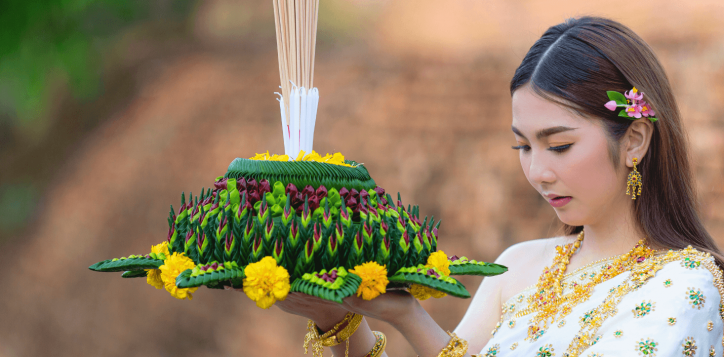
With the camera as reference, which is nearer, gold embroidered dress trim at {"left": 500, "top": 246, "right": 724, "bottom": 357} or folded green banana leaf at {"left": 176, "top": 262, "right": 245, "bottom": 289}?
folded green banana leaf at {"left": 176, "top": 262, "right": 245, "bottom": 289}

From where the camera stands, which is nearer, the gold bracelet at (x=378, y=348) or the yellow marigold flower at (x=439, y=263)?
the yellow marigold flower at (x=439, y=263)

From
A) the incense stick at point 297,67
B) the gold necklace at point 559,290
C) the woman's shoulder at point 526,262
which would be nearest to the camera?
the incense stick at point 297,67

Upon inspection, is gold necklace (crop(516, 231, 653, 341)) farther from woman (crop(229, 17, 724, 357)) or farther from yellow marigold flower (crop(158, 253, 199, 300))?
yellow marigold flower (crop(158, 253, 199, 300))

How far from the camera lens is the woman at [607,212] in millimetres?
1142

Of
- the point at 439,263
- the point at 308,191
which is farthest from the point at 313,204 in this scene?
the point at 439,263

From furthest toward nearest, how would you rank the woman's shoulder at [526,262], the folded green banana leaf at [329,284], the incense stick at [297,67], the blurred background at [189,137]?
1. the blurred background at [189,137]
2. the woman's shoulder at [526,262]
3. the incense stick at [297,67]
4. the folded green banana leaf at [329,284]

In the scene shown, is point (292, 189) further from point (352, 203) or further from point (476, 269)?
point (476, 269)

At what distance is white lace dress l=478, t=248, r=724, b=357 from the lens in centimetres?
112

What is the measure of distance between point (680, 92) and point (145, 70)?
3.09m

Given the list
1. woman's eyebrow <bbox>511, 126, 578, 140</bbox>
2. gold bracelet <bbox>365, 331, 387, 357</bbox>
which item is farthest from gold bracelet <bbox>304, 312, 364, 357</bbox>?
woman's eyebrow <bbox>511, 126, 578, 140</bbox>

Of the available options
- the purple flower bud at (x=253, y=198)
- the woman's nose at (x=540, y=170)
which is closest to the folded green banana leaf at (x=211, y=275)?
the purple flower bud at (x=253, y=198)

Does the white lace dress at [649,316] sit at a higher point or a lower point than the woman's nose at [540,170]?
lower

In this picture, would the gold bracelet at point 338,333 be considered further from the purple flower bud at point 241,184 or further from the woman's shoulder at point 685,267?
the woman's shoulder at point 685,267

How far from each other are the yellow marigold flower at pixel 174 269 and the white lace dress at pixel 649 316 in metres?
0.86
